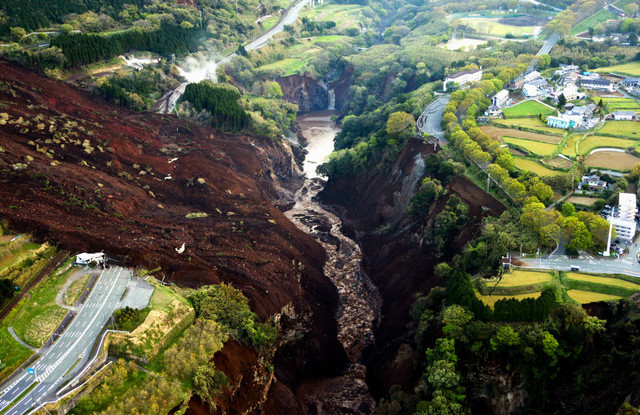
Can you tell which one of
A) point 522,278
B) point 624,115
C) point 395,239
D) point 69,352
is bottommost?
point 395,239

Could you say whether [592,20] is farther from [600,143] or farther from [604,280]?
[604,280]

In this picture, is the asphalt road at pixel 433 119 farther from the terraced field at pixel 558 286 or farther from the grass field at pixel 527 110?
the terraced field at pixel 558 286

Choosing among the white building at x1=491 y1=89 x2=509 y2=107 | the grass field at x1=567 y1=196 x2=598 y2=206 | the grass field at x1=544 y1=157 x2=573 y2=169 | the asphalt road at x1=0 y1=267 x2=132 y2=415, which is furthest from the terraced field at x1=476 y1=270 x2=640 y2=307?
the white building at x1=491 y1=89 x2=509 y2=107

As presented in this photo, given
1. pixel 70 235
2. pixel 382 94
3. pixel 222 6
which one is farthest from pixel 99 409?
pixel 222 6

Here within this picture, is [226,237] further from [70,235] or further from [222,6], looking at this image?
[222,6]

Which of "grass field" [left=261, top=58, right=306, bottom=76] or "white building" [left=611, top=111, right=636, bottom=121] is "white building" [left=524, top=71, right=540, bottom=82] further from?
"grass field" [left=261, top=58, right=306, bottom=76]

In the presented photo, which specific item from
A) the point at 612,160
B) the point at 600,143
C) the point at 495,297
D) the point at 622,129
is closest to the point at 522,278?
the point at 495,297

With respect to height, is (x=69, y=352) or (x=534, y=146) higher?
(x=69, y=352)
